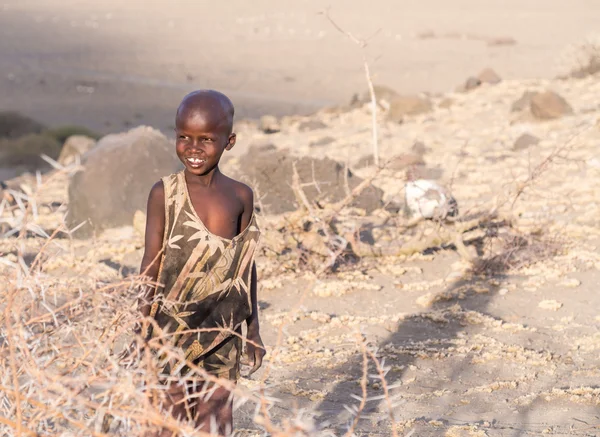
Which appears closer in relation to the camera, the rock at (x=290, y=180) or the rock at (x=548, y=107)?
the rock at (x=290, y=180)

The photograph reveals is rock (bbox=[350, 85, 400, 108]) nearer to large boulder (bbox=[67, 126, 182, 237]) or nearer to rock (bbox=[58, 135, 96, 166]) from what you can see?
rock (bbox=[58, 135, 96, 166])

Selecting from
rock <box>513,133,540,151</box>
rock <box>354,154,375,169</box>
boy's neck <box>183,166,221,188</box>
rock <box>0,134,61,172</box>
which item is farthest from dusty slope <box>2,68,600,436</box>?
rock <box>0,134,61,172</box>

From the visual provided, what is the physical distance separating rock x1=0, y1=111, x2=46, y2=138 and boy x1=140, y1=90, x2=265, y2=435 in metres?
15.9

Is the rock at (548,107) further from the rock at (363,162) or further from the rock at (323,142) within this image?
the rock at (363,162)

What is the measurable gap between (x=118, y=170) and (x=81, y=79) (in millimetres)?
18847

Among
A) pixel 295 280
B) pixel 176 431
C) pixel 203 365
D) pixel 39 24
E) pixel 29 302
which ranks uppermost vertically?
pixel 29 302

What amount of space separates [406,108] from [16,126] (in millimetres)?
8529

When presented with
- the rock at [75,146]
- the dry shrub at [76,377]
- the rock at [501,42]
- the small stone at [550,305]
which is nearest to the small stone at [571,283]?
the small stone at [550,305]

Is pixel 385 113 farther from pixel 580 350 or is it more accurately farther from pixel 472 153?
pixel 580 350

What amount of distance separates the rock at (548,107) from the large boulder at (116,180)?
19.8 ft

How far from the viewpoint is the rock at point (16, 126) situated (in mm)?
17703

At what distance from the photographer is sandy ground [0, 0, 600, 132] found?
22484 millimetres

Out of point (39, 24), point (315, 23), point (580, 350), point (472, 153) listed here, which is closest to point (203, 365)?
point (580, 350)

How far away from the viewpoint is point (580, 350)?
439 cm
